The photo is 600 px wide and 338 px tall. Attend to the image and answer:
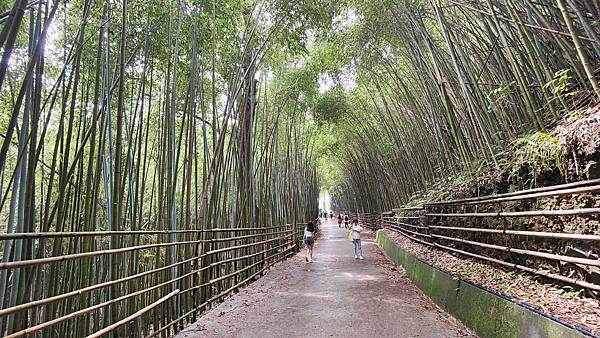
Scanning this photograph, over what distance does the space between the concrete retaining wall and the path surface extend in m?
0.12

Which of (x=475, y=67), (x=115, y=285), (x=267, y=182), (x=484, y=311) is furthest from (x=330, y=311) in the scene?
(x=267, y=182)

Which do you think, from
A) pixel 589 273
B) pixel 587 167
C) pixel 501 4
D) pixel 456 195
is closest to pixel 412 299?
pixel 456 195

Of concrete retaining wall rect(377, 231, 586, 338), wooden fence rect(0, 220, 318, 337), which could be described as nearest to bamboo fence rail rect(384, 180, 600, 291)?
concrete retaining wall rect(377, 231, 586, 338)

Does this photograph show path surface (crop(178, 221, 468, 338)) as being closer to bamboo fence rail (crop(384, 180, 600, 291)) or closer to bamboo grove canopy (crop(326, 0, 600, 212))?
bamboo fence rail (crop(384, 180, 600, 291))

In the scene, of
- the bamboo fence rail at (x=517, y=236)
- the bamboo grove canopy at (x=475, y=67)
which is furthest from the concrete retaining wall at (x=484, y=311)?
the bamboo grove canopy at (x=475, y=67)

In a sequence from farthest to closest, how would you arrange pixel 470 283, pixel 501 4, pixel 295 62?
pixel 295 62, pixel 501 4, pixel 470 283

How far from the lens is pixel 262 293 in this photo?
526 cm

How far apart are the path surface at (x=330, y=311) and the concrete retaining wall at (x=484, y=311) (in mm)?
118

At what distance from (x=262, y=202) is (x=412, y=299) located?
4.15 m

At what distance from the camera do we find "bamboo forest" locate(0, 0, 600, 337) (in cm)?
250

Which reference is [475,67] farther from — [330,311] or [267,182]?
[267,182]

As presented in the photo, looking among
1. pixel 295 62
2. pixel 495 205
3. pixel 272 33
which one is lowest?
pixel 495 205

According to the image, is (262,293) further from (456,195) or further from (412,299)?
(456,195)

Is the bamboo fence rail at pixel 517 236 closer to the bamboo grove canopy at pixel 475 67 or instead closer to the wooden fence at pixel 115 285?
the bamboo grove canopy at pixel 475 67
